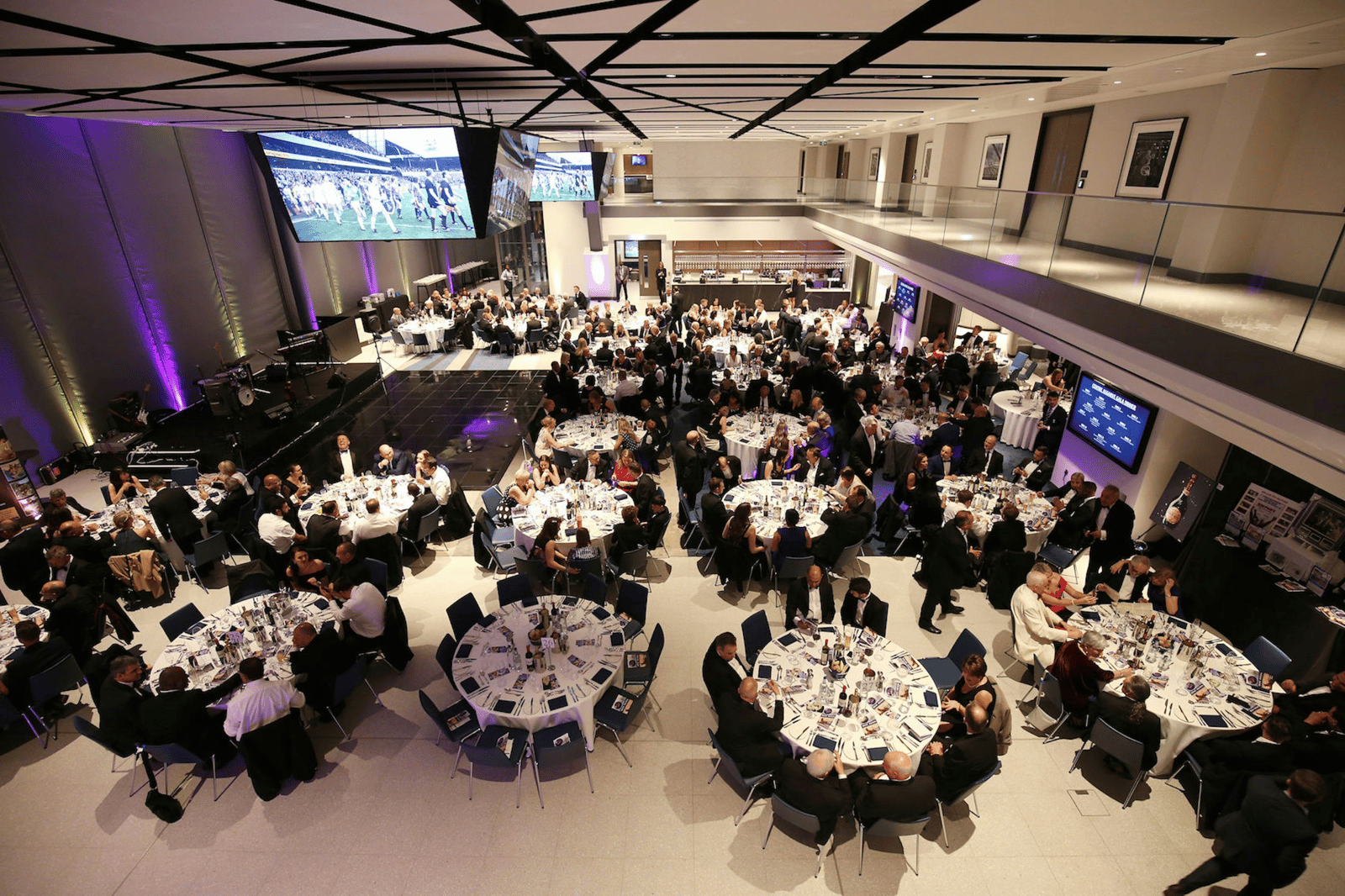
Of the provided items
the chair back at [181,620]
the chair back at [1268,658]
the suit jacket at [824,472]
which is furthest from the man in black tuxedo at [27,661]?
the chair back at [1268,658]

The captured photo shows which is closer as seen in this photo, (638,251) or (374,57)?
(374,57)

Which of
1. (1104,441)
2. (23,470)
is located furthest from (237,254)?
(1104,441)

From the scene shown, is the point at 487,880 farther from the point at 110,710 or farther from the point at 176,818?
the point at 110,710

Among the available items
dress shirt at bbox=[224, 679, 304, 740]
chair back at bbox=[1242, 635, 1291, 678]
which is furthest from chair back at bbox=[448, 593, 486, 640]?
chair back at bbox=[1242, 635, 1291, 678]

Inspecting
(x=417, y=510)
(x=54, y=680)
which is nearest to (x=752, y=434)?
(x=417, y=510)

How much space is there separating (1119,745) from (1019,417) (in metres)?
7.68

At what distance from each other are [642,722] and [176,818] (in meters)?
4.10

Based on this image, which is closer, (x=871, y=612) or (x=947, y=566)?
(x=871, y=612)

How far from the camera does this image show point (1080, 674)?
17.8ft

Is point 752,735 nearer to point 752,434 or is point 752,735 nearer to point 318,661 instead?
point 318,661

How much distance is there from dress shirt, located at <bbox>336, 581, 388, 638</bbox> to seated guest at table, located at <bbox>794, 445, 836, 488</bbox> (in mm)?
5870

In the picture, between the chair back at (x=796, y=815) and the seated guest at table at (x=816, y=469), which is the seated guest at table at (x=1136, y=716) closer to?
the chair back at (x=796, y=815)

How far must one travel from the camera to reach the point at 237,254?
1548cm

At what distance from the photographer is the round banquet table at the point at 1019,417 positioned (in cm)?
1133
